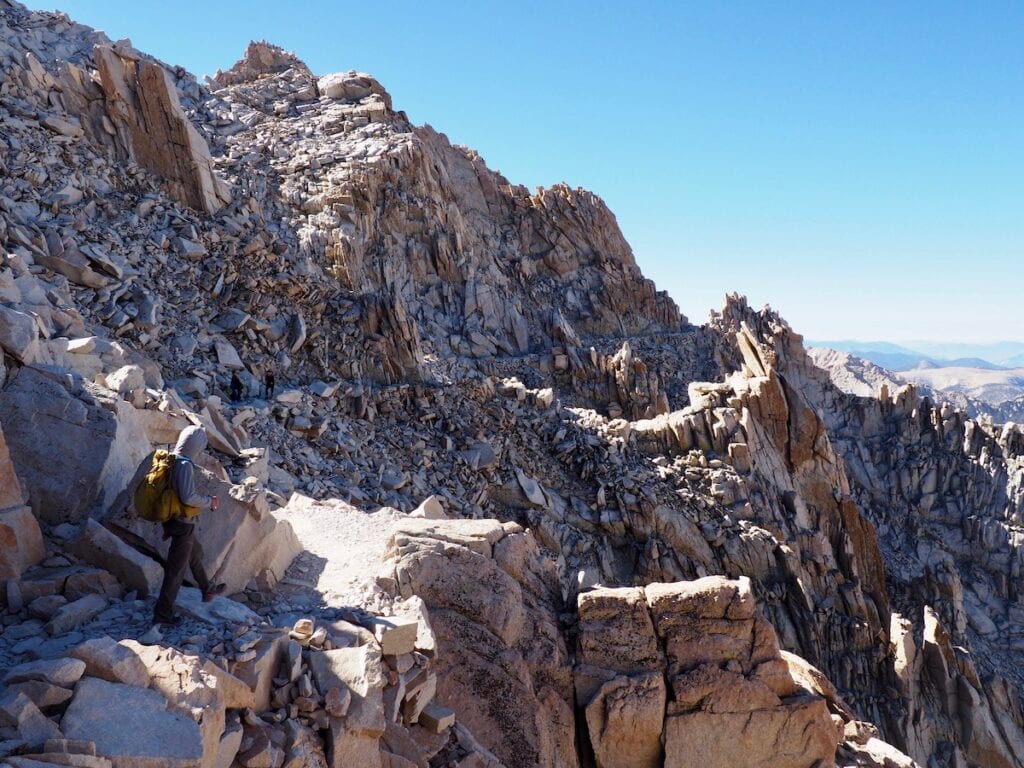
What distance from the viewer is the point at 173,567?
593 centimetres

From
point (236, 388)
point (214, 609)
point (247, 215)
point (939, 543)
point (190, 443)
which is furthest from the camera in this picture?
point (939, 543)

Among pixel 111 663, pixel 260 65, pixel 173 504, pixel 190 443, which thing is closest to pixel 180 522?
pixel 173 504

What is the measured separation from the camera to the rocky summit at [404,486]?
19.7 ft

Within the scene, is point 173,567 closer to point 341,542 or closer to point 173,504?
point 173,504

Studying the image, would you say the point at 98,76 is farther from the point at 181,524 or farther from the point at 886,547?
the point at 886,547

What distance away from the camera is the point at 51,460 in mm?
7176

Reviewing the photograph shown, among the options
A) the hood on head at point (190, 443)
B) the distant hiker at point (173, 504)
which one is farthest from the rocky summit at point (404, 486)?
the hood on head at point (190, 443)

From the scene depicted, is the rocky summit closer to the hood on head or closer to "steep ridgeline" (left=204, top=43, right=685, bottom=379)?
"steep ridgeline" (left=204, top=43, right=685, bottom=379)

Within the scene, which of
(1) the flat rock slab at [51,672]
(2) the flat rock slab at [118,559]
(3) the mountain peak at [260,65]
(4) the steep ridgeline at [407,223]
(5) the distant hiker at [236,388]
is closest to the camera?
(1) the flat rock slab at [51,672]

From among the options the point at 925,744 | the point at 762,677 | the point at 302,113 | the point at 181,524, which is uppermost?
the point at 302,113

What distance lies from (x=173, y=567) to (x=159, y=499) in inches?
23.7

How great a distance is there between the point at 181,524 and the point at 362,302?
727 inches

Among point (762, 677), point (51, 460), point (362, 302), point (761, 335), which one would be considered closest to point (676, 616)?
point (762, 677)

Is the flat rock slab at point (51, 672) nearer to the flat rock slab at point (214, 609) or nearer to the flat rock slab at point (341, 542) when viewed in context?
the flat rock slab at point (214, 609)
